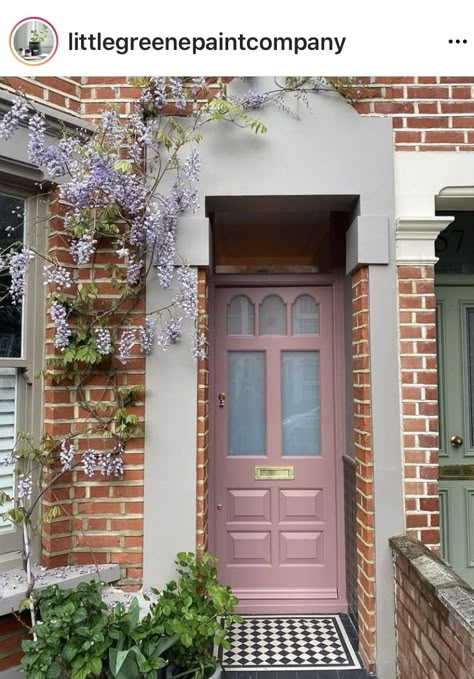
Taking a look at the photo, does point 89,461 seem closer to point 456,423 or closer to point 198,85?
point 198,85

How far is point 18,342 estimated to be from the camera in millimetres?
2605

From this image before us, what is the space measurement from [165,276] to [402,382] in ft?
4.45

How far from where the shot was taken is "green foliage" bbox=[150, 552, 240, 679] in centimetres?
226

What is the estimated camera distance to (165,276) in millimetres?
2621

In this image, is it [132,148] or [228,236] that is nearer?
[132,148]

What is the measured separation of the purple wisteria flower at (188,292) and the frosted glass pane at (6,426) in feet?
2.98

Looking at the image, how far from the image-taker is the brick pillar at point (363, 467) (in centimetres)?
266

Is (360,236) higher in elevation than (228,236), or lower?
lower

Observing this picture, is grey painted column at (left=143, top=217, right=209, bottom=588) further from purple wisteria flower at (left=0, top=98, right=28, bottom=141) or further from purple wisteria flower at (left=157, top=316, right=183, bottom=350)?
purple wisteria flower at (left=0, top=98, right=28, bottom=141)

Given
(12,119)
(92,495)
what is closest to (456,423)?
(92,495)

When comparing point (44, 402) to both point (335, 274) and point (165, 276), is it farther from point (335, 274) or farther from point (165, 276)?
point (335, 274)
